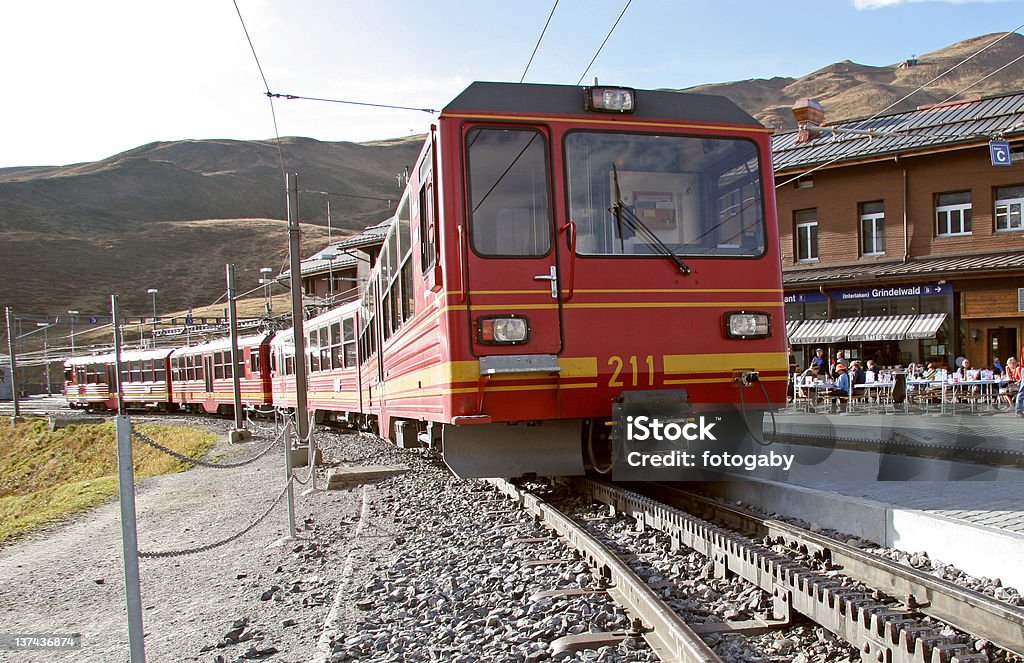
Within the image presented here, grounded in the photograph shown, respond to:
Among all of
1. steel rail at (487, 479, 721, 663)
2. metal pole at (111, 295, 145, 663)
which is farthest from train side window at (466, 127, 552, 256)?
metal pole at (111, 295, 145, 663)

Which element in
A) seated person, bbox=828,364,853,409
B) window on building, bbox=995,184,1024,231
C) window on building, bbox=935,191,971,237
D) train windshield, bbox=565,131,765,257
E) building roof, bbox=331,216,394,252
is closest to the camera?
train windshield, bbox=565,131,765,257

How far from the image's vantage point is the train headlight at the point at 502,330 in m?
6.05

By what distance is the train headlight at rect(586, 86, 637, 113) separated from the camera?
6492mm

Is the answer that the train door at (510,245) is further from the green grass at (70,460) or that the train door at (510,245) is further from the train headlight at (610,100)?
the green grass at (70,460)

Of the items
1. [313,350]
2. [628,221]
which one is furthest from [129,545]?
[313,350]

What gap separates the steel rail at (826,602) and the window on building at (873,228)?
21255mm

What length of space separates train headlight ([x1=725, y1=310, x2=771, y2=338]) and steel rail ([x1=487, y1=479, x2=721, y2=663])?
195 centimetres

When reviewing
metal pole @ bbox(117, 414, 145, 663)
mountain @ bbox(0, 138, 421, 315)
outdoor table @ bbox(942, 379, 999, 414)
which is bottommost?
outdoor table @ bbox(942, 379, 999, 414)

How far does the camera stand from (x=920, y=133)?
23953 mm

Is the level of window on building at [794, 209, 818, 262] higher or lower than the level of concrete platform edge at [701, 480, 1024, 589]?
higher

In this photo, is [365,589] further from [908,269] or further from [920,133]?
[920,133]

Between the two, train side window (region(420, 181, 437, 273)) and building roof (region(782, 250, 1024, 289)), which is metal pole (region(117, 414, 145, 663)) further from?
building roof (region(782, 250, 1024, 289))

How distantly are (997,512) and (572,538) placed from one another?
9.23 ft

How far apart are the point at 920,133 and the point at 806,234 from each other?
4173mm
